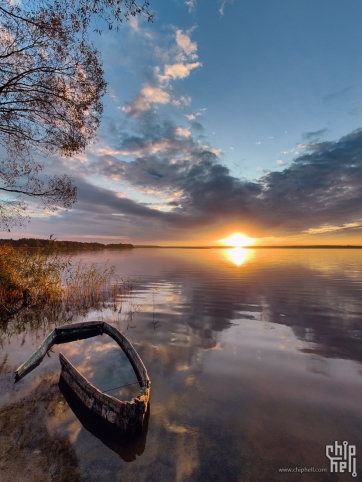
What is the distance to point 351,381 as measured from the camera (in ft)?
22.8

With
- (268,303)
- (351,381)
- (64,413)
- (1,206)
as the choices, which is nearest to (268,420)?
(351,381)

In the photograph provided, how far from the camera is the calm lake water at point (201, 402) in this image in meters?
4.21

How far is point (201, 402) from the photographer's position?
597 cm

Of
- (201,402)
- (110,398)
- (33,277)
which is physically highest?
(33,277)

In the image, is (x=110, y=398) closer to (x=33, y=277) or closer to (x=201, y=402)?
(x=201, y=402)

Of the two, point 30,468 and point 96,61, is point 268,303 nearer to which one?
point 30,468
